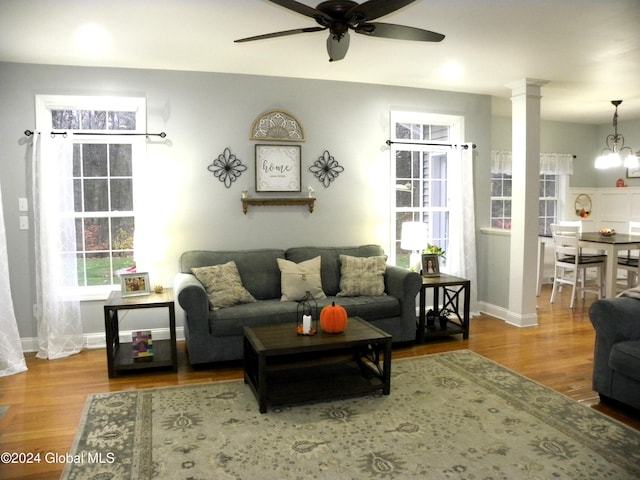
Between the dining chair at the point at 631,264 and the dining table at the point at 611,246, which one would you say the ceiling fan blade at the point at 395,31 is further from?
the dining chair at the point at 631,264

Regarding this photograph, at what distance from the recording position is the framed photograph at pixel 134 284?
3971 mm

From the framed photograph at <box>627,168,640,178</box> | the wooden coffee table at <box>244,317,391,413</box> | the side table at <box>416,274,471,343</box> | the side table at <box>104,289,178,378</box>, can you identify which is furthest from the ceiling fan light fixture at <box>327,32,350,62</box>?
the framed photograph at <box>627,168,640,178</box>

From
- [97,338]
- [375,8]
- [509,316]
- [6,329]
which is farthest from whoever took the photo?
[509,316]

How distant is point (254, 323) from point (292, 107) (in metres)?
2.19

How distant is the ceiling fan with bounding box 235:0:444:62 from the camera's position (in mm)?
2252

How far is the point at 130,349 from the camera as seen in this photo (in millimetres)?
4055

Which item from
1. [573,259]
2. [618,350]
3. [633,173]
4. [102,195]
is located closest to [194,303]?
[102,195]

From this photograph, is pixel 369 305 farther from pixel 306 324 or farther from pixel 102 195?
pixel 102 195

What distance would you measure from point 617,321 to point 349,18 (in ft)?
8.03

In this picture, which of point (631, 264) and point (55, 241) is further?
point (631, 264)

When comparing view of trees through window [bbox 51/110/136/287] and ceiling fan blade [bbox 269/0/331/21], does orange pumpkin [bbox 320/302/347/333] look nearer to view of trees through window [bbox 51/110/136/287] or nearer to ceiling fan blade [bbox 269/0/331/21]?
ceiling fan blade [bbox 269/0/331/21]

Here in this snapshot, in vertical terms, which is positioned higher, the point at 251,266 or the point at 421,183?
the point at 421,183

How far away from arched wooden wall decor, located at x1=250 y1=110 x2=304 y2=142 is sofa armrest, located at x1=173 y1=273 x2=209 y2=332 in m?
1.68

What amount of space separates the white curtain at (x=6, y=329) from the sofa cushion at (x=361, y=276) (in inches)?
105
